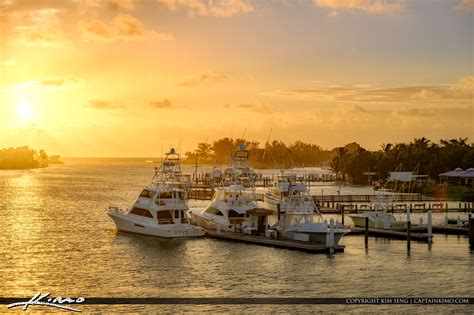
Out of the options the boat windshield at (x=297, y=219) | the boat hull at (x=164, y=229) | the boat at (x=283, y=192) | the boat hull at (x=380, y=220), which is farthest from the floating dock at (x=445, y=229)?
the boat hull at (x=164, y=229)

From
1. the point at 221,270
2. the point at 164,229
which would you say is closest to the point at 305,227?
the point at 221,270

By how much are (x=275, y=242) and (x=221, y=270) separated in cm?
1055

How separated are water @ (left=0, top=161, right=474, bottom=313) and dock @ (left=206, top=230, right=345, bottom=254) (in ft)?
3.53

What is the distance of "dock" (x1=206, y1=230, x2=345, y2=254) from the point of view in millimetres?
55875

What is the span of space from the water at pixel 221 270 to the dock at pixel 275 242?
108 cm

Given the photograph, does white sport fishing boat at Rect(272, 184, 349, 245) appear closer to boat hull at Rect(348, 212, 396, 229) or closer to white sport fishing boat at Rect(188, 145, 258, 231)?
white sport fishing boat at Rect(188, 145, 258, 231)

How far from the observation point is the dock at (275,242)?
55875mm

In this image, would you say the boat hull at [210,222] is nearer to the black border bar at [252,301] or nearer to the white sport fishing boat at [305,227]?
the white sport fishing boat at [305,227]

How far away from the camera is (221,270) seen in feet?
161

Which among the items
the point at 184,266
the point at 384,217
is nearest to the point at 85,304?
the point at 184,266

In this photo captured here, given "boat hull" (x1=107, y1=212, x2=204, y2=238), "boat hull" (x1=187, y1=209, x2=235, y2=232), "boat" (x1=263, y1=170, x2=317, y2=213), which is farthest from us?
"boat" (x1=263, y1=170, x2=317, y2=213)

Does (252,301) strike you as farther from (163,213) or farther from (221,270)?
(163,213)
